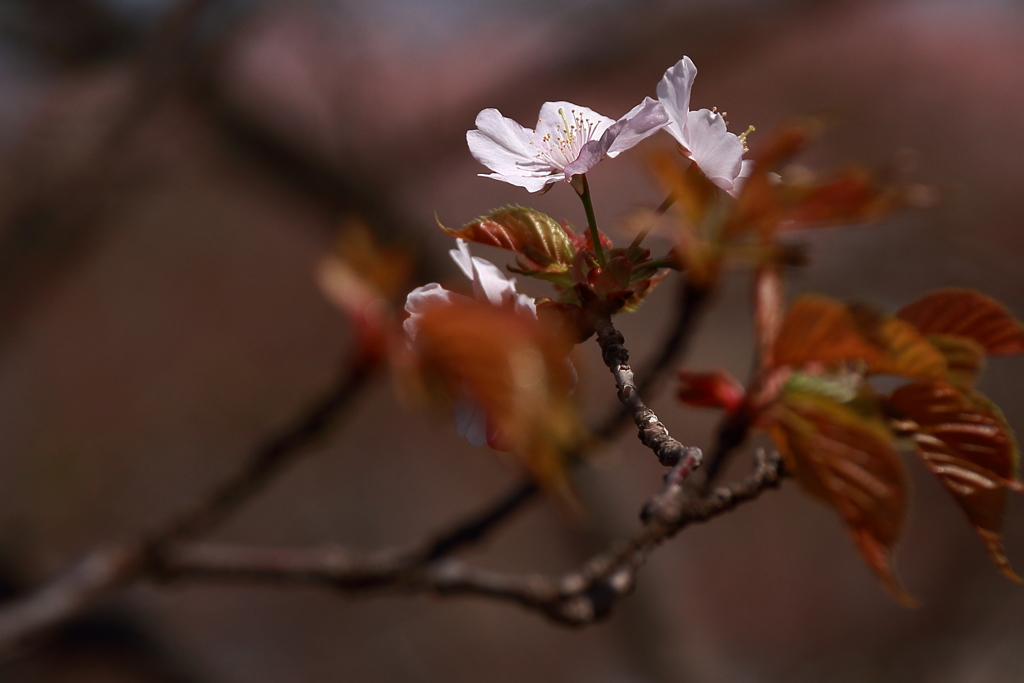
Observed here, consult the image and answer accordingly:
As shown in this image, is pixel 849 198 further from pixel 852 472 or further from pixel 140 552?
pixel 140 552

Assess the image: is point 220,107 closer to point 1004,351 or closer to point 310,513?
point 310,513

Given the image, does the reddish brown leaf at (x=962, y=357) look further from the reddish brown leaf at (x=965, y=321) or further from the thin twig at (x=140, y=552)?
the thin twig at (x=140, y=552)

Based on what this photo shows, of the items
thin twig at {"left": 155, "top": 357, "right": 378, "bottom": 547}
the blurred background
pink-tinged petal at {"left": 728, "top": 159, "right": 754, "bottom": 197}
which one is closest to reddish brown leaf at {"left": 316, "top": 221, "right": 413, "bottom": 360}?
thin twig at {"left": 155, "top": 357, "right": 378, "bottom": 547}

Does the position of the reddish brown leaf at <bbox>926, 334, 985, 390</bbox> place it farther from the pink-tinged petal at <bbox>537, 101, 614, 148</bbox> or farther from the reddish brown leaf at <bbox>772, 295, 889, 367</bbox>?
the pink-tinged petal at <bbox>537, 101, 614, 148</bbox>

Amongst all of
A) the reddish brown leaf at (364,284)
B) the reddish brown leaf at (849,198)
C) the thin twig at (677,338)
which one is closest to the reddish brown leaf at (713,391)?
the thin twig at (677,338)

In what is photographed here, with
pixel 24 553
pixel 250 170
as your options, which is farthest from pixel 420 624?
pixel 250 170

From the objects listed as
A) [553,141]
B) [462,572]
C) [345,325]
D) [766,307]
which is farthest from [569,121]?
[345,325]
